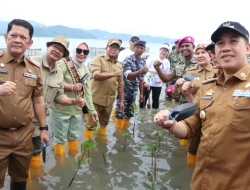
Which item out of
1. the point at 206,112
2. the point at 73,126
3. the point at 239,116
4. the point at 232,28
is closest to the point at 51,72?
the point at 73,126

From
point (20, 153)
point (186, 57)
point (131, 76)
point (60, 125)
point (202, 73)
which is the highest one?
point (186, 57)

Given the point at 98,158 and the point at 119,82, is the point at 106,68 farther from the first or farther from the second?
the point at 98,158

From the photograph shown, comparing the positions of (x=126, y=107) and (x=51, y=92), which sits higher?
(x=51, y=92)

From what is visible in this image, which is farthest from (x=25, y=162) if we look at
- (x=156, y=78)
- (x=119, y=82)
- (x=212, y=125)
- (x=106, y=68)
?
(x=156, y=78)

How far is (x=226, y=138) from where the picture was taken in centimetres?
196

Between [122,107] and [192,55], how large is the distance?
2.20 meters

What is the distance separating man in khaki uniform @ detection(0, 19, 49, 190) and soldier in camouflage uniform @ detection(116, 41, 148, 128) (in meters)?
3.57

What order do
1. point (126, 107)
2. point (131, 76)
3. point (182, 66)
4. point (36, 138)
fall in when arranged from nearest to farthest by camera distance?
point (36, 138)
point (182, 66)
point (131, 76)
point (126, 107)

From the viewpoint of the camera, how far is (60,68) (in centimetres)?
461

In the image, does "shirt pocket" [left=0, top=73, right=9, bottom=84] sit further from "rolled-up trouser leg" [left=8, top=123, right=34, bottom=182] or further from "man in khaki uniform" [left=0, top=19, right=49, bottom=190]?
"rolled-up trouser leg" [left=8, top=123, right=34, bottom=182]

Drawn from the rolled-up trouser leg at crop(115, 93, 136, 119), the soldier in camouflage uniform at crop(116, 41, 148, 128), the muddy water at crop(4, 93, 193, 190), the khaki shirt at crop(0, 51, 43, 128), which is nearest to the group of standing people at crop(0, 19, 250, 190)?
the khaki shirt at crop(0, 51, 43, 128)

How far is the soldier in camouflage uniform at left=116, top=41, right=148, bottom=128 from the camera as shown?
6.44m

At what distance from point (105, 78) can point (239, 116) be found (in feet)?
12.6

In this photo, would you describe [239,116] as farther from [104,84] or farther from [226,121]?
[104,84]
